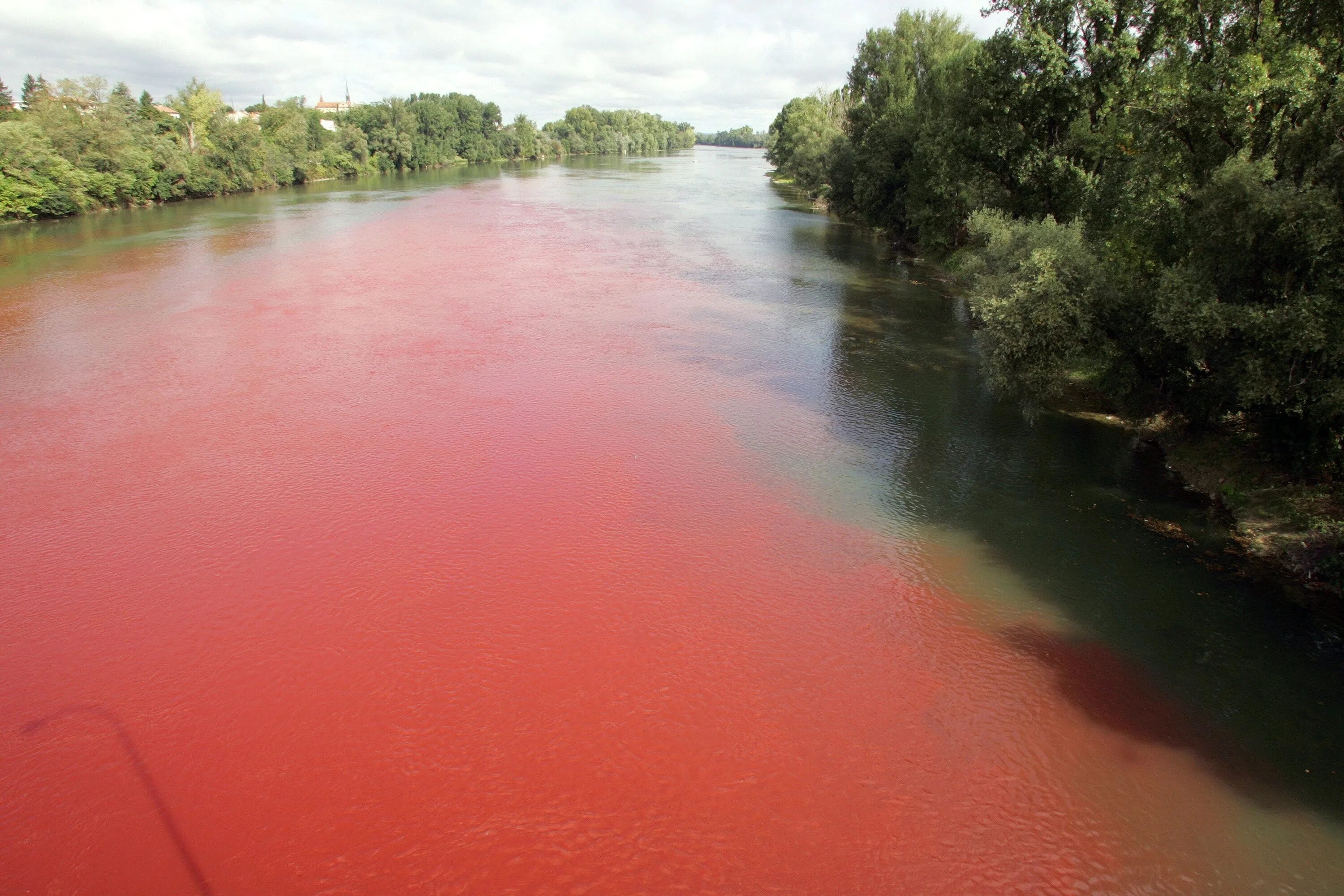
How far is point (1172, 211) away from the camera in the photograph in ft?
57.9

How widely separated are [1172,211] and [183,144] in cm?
7813

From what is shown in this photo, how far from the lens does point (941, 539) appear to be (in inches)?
626

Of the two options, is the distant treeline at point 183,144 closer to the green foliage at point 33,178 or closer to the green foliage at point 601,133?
the green foliage at point 33,178

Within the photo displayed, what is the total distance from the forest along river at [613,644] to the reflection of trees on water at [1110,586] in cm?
8

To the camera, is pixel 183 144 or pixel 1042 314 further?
pixel 183 144

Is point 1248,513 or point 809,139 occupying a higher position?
point 809,139

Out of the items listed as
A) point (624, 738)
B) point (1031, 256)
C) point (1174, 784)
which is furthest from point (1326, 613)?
point (624, 738)

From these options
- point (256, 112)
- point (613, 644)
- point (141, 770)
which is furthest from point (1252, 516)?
point (256, 112)

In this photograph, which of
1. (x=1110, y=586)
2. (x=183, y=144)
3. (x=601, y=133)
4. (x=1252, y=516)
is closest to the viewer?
(x=1110, y=586)

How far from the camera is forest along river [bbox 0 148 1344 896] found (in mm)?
9523

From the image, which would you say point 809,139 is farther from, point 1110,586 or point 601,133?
point 601,133

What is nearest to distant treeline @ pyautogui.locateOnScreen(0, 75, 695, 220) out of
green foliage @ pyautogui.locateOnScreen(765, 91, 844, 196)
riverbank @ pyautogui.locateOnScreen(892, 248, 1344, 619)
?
green foliage @ pyautogui.locateOnScreen(765, 91, 844, 196)

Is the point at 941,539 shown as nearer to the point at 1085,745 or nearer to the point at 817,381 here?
the point at 1085,745

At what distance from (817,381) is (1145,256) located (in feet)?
30.9
